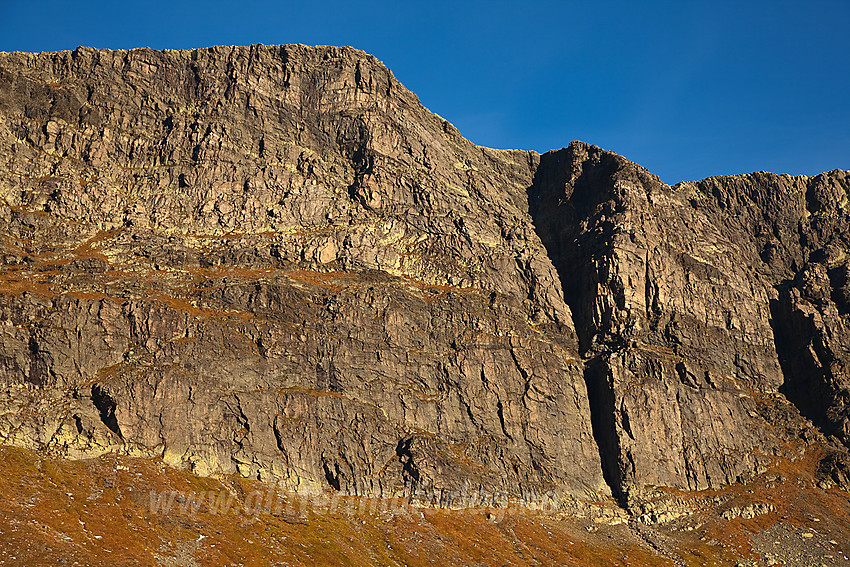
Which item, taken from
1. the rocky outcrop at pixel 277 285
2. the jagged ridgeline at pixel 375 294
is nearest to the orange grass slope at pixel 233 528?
the jagged ridgeline at pixel 375 294

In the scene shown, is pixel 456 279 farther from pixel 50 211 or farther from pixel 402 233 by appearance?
pixel 50 211

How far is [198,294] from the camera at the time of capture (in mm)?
126688

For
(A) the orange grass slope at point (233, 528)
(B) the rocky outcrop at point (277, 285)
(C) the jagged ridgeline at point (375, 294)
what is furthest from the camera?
(C) the jagged ridgeline at point (375, 294)

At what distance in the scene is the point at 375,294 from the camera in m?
135

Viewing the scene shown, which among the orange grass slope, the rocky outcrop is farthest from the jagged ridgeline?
the orange grass slope

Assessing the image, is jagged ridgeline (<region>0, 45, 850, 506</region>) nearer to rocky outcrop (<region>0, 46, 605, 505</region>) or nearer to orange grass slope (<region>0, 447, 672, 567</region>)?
rocky outcrop (<region>0, 46, 605, 505</region>)

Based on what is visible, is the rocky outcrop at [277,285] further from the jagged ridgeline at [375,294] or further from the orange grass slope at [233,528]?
the orange grass slope at [233,528]

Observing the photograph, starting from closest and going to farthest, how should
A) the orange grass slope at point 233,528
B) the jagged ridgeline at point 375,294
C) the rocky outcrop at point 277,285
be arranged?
1. the orange grass slope at point 233,528
2. the rocky outcrop at point 277,285
3. the jagged ridgeline at point 375,294

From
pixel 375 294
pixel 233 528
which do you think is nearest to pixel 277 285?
pixel 375 294

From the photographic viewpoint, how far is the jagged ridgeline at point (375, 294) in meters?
112

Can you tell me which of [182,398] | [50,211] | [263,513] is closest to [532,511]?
[263,513]

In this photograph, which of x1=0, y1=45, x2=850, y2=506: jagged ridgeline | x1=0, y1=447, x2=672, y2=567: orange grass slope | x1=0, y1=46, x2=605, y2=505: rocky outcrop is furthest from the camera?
x1=0, y1=45, x2=850, y2=506: jagged ridgeline

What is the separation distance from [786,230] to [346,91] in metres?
117

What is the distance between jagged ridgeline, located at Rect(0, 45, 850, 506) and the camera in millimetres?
111875
